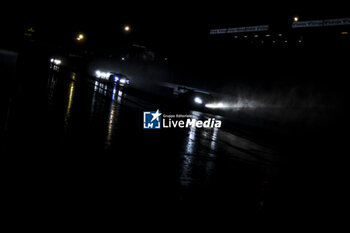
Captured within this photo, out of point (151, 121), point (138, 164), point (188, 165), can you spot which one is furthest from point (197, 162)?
point (151, 121)

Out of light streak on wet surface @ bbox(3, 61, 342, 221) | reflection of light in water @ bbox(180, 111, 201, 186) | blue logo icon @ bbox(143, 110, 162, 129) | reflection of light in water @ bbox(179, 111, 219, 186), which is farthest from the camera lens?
blue logo icon @ bbox(143, 110, 162, 129)

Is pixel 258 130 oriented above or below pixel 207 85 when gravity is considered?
below

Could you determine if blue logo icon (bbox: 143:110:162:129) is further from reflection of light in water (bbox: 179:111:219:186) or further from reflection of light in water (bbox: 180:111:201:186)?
reflection of light in water (bbox: 180:111:201:186)

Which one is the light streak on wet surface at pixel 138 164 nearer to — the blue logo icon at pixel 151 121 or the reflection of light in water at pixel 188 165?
the reflection of light in water at pixel 188 165

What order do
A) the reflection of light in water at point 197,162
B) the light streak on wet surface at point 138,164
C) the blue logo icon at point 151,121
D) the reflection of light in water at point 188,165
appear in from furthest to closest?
the blue logo icon at point 151,121 < the reflection of light in water at point 197,162 < the reflection of light in water at point 188,165 < the light streak on wet surface at point 138,164

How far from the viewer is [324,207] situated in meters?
6.62

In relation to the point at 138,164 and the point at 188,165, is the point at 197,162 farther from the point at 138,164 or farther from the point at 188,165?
the point at 138,164

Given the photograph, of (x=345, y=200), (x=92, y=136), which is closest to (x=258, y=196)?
(x=345, y=200)

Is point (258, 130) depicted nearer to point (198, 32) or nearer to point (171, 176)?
point (171, 176)

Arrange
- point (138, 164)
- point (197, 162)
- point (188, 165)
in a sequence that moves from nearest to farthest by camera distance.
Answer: point (138, 164) → point (188, 165) → point (197, 162)

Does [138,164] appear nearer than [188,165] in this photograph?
Yes

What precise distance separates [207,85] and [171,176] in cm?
3761

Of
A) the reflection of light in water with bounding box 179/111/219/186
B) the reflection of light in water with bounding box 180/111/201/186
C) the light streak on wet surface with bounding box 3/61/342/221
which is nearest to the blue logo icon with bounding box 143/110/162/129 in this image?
the light streak on wet surface with bounding box 3/61/342/221

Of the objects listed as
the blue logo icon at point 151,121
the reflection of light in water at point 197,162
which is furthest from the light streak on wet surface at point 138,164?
the blue logo icon at point 151,121
